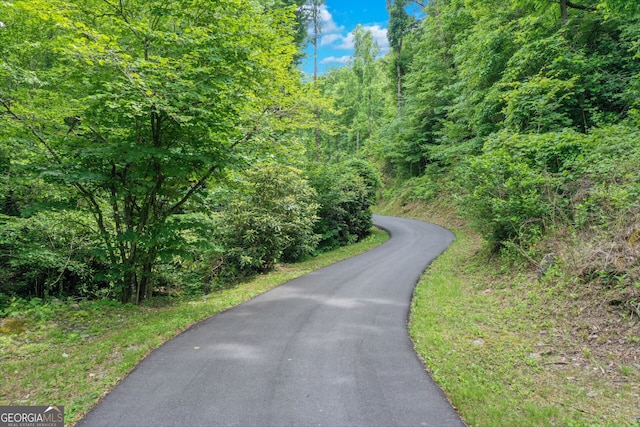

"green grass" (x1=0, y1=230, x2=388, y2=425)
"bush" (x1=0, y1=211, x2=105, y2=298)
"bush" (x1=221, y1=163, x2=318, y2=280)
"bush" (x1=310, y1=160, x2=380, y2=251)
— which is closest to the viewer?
"green grass" (x1=0, y1=230, x2=388, y2=425)

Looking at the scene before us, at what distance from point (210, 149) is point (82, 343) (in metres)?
3.92

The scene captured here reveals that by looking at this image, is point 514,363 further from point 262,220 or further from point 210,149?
point 262,220

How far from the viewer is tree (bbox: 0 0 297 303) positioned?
521 centimetres

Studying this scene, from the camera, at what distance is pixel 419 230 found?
60.3 ft

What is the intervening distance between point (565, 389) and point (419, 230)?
15150 millimetres

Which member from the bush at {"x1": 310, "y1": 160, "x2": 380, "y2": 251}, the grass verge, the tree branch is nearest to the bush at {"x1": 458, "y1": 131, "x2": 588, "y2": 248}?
the grass verge

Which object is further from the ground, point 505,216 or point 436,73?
point 436,73

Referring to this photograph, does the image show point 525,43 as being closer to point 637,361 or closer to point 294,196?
point 294,196

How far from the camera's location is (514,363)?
4.19 m

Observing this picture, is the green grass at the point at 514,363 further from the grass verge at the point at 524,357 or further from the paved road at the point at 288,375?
the paved road at the point at 288,375

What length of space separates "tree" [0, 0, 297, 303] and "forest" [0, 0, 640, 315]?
4 cm

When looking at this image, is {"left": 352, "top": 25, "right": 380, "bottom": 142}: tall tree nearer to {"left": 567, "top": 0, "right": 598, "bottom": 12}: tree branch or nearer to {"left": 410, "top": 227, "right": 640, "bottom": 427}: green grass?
{"left": 567, "top": 0, "right": 598, "bottom": 12}: tree branch

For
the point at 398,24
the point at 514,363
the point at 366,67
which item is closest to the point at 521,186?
the point at 514,363

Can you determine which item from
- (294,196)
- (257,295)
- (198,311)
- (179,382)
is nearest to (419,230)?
(294,196)
